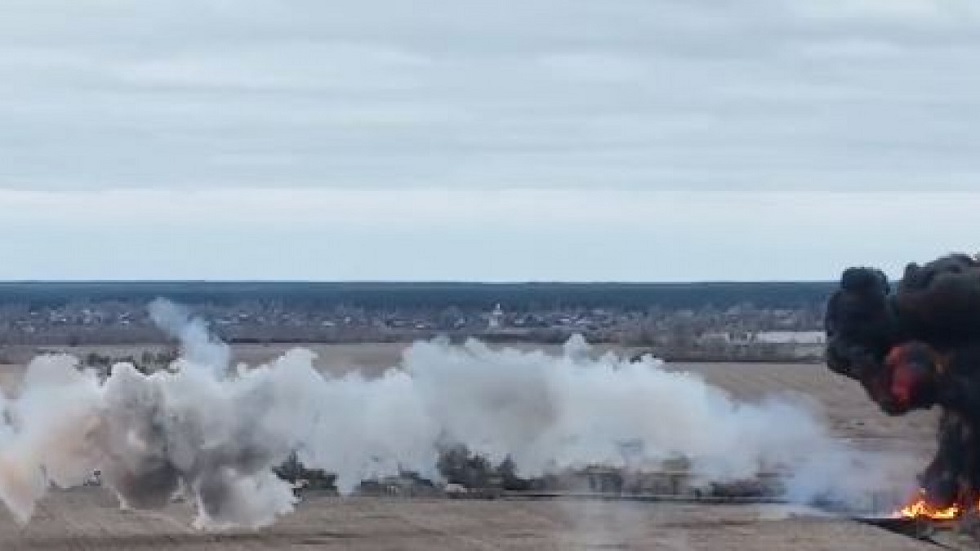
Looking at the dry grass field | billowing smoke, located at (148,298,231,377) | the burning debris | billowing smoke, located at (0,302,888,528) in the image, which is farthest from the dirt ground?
billowing smoke, located at (148,298,231,377)

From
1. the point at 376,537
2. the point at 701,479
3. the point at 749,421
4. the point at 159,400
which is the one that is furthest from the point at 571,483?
the point at 159,400

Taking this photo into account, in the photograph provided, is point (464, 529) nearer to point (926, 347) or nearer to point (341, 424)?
point (341, 424)

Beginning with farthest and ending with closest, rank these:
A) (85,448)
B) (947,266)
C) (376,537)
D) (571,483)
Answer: (571,483) → (376,537) → (947,266) → (85,448)

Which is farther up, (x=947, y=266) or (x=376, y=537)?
(x=947, y=266)

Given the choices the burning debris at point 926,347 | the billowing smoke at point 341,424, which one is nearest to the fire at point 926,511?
the burning debris at point 926,347

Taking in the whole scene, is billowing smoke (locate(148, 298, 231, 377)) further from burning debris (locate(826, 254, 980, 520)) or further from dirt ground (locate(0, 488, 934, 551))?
burning debris (locate(826, 254, 980, 520))

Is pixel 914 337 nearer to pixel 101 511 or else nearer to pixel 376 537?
pixel 376 537
